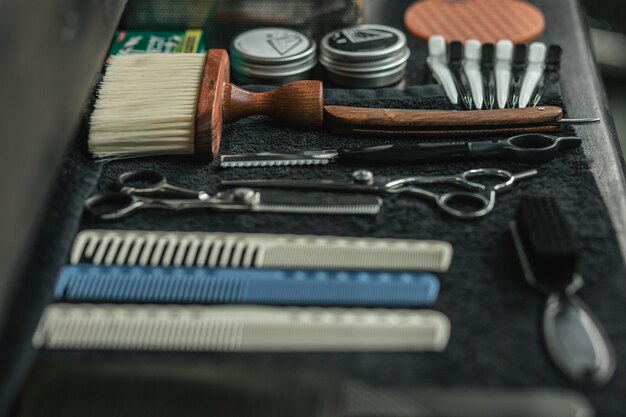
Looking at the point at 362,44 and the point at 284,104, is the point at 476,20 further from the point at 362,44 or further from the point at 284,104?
the point at 284,104

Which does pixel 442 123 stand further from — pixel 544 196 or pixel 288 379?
pixel 288 379

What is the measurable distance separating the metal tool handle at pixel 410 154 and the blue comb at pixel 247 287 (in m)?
0.18

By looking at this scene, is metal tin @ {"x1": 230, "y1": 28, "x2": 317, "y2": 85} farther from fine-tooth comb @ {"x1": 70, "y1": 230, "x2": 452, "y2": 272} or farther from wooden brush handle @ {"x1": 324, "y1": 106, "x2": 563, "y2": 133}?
fine-tooth comb @ {"x1": 70, "y1": 230, "x2": 452, "y2": 272}

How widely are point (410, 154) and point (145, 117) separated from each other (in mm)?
281

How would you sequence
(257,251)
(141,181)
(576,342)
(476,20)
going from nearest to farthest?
(576,342), (257,251), (141,181), (476,20)

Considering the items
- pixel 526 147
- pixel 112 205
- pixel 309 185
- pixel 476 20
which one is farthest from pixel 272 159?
pixel 476 20

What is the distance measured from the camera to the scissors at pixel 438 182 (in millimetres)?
717

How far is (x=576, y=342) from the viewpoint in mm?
553

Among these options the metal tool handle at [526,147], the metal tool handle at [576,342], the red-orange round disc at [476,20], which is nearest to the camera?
the metal tool handle at [576,342]

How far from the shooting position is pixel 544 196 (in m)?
0.72

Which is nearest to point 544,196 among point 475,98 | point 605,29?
point 475,98

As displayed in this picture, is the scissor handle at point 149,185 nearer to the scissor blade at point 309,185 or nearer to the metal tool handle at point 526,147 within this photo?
the scissor blade at point 309,185

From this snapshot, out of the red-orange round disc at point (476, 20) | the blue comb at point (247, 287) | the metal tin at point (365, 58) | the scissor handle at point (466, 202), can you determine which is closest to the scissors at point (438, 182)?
the scissor handle at point (466, 202)

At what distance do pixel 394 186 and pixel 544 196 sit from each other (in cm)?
15
